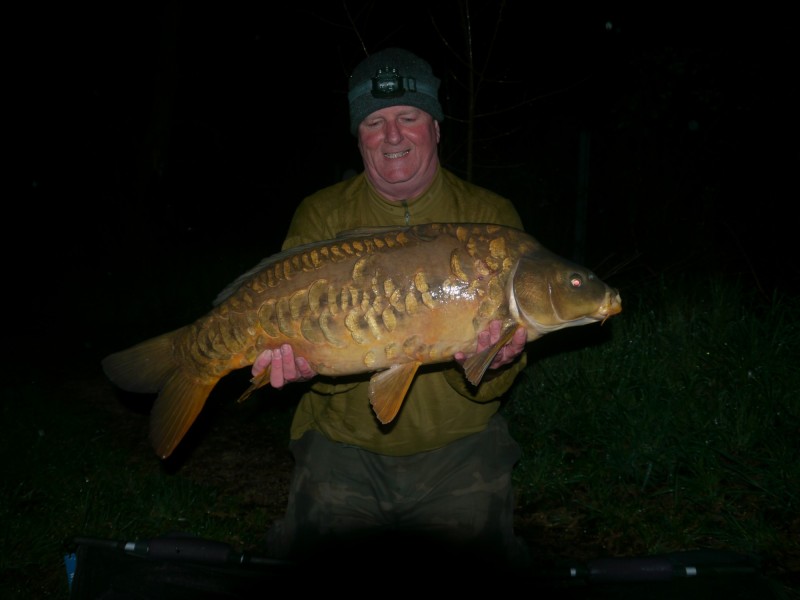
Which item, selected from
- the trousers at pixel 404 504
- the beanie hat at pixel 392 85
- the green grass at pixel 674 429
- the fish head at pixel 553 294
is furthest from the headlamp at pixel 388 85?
the green grass at pixel 674 429

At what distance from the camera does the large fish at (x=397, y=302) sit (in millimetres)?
1847

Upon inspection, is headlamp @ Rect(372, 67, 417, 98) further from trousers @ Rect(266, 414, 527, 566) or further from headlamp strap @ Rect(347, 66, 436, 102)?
trousers @ Rect(266, 414, 527, 566)

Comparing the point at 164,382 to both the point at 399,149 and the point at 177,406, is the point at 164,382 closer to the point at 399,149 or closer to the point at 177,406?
the point at 177,406

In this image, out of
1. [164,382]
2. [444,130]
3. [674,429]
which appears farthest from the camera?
[444,130]

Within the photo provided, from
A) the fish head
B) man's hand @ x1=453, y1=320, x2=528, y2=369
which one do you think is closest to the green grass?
man's hand @ x1=453, y1=320, x2=528, y2=369

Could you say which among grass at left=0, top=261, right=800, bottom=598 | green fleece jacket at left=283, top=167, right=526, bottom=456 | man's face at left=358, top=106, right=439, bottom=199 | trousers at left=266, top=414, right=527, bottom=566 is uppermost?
man's face at left=358, top=106, right=439, bottom=199

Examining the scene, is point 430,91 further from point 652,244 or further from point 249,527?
point 652,244

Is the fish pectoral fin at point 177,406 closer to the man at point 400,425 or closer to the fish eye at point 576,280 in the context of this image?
the man at point 400,425

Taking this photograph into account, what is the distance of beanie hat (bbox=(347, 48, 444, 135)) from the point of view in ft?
7.27

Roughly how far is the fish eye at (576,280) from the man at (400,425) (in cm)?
23

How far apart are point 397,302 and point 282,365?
1.28 ft

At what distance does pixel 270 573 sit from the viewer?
1913 millimetres

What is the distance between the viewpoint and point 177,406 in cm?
204

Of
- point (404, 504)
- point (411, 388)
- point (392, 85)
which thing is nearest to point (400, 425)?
point (411, 388)
